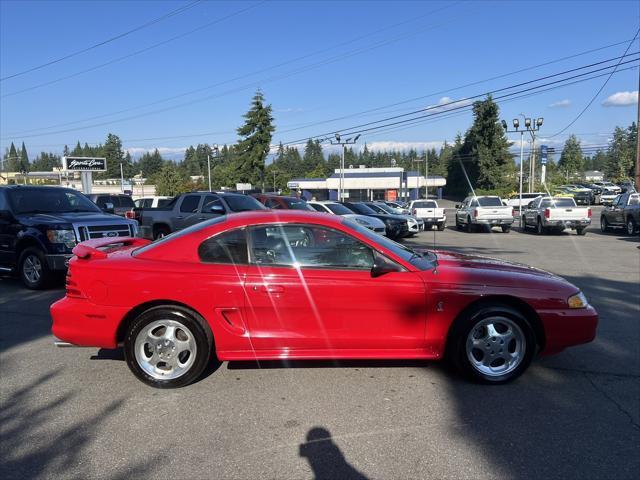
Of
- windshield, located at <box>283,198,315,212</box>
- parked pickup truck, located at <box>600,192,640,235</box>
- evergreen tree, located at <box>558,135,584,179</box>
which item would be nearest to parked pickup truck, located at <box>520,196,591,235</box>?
parked pickup truck, located at <box>600,192,640,235</box>

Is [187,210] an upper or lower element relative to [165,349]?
upper

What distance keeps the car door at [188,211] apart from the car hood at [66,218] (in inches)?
153

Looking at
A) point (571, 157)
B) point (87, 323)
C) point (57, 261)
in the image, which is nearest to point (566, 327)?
point (87, 323)

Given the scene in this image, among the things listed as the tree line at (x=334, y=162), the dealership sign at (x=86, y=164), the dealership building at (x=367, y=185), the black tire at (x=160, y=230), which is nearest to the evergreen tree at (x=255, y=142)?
the tree line at (x=334, y=162)

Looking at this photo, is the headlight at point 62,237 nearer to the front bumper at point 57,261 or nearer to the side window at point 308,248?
the front bumper at point 57,261

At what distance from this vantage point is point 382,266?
4270mm

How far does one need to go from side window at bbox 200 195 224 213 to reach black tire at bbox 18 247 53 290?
507 cm

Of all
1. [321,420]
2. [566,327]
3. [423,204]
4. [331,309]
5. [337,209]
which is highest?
[331,309]

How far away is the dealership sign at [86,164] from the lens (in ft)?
119

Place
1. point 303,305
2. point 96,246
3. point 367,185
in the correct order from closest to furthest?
1. point 303,305
2. point 96,246
3. point 367,185

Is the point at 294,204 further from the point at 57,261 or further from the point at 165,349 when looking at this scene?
the point at 165,349

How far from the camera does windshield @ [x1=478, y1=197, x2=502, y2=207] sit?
23923mm

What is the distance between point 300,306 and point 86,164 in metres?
37.8

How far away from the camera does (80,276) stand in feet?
14.5
